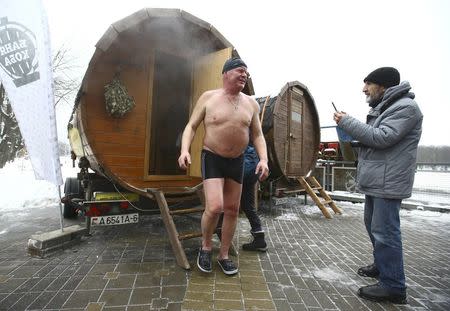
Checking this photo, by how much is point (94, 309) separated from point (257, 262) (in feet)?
6.10

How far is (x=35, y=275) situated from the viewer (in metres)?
2.97

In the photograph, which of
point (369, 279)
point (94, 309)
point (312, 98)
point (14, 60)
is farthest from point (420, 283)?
point (312, 98)

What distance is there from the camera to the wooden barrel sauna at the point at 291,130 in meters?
6.64

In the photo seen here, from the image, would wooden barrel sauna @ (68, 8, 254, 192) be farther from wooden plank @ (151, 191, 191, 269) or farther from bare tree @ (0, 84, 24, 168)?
bare tree @ (0, 84, 24, 168)

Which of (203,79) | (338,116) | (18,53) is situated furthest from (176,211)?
(18,53)

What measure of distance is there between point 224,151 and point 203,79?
253 cm

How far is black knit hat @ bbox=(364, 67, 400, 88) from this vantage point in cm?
275

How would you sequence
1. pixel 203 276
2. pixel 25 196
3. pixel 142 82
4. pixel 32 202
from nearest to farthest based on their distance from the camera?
pixel 203 276 < pixel 142 82 < pixel 32 202 < pixel 25 196

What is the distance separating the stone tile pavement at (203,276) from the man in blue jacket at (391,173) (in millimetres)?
238

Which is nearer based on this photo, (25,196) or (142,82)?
(142,82)

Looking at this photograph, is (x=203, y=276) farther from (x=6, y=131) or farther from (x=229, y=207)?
(x=6, y=131)

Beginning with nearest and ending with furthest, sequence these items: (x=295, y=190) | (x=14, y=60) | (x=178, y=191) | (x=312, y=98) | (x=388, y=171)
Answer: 1. (x=388, y=171)
2. (x=14, y=60)
3. (x=178, y=191)
4. (x=295, y=190)
5. (x=312, y=98)

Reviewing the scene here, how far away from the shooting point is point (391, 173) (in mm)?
2539

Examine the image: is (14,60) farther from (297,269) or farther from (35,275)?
(297,269)
